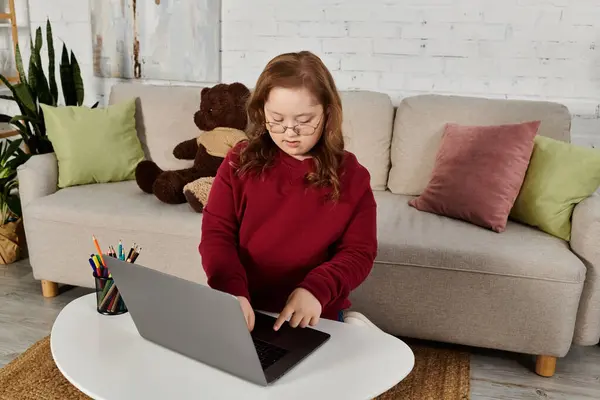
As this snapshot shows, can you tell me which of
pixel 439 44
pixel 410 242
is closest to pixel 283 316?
pixel 410 242

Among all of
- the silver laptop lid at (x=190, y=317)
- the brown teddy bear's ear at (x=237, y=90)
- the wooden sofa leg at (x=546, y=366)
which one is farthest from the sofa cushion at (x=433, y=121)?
the silver laptop lid at (x=190, y=317)

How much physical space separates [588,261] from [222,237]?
125 centimetres

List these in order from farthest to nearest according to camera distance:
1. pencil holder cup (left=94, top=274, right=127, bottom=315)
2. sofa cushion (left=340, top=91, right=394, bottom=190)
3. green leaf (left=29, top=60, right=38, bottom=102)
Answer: green leaf (left=29, top=60, right=38, bottom=102)
sofa cushion (left=340, top=91, right=394, bottom=190)
pencil holder cup (left=94, top=274, right=127, bottom=315)

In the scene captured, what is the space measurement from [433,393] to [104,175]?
1.58 m

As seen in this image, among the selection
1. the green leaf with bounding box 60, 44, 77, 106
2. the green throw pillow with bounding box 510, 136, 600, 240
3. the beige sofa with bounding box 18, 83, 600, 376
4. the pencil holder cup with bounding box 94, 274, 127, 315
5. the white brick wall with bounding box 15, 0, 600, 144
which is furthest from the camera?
the green leaf with bounding box 60, 44, 77, 106

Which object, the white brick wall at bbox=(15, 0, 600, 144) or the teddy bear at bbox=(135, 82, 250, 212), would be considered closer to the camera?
the teddy bear at bbox=(135, 82, 250, 212)

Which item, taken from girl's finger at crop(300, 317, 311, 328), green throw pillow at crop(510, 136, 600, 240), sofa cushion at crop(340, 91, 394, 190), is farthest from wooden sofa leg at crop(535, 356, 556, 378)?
girl's finger at crop(300, 317, 311, 328)

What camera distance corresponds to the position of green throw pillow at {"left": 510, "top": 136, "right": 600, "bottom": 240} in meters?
2.03

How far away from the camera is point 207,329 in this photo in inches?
37.2

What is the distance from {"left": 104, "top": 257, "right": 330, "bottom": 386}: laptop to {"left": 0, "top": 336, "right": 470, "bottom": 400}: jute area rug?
0.87 metres

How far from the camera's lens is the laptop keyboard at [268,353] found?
100 centimetres

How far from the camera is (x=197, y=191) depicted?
7.23 feet

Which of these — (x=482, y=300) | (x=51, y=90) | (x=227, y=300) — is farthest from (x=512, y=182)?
(x=51, y=90)

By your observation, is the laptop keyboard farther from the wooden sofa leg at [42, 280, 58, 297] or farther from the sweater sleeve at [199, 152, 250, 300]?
the wooden sofa leg at [42, 280, 58, 297]
